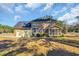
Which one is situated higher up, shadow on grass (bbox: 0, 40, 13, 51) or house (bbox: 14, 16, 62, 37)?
house (bbox: 14, 16, 62, 37)

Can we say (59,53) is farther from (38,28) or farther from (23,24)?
(23,24)

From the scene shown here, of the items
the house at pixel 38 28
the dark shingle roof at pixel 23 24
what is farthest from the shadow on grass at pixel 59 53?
the dark shingle roof at pixel 23 24

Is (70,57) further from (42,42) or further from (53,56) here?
(42,42)

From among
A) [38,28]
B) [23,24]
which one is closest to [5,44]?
[23,24]

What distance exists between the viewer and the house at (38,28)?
6.48 ft

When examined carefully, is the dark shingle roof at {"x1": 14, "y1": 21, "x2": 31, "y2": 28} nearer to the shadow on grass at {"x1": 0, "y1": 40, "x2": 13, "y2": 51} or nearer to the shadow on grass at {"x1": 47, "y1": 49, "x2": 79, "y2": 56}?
the shadow on grass at {"x1": 0, "y1": 40, "x2": 13, "y2": 51}

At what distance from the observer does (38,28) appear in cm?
199

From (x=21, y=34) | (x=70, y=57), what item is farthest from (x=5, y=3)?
(x=70, y=57)

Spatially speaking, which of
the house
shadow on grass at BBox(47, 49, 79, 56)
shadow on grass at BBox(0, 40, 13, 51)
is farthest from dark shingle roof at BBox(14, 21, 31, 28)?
shadow on grass at BBox(47, 49, 79, 56)

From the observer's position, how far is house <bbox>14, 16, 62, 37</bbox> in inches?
77.7

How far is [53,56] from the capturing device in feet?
6.37

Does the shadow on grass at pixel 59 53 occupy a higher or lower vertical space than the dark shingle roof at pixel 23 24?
lower

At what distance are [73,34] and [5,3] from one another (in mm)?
773

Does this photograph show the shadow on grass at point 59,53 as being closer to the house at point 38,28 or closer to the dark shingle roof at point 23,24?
the house at point 38,28
